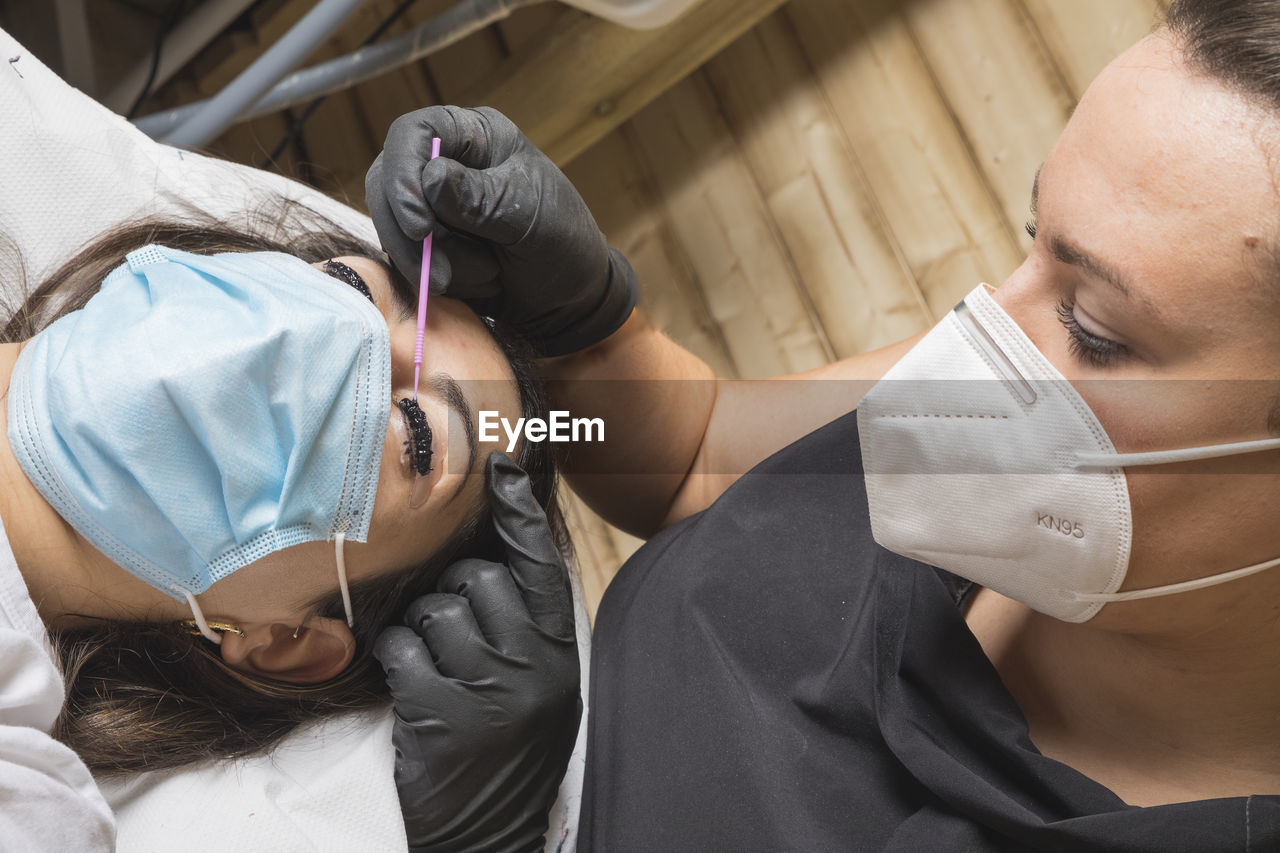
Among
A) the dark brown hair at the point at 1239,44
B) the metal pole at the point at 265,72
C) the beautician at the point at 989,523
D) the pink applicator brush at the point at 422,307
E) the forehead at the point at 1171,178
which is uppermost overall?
the metal pole at the point at 265,72

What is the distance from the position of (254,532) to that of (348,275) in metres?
0.32

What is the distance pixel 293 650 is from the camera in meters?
1.19

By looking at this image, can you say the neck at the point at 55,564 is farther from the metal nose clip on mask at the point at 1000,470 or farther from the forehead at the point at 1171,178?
the forehead at the point at 1171,178

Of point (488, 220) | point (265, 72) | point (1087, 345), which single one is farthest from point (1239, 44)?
point (265, 72)

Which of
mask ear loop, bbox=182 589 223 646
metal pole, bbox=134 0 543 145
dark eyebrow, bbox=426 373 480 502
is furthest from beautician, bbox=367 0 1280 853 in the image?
metal pole, bbox=134 0 543 145

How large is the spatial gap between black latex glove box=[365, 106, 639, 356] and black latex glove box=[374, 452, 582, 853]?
23cm

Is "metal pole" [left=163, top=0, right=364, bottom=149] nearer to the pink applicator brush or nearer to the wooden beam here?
the wooden beam

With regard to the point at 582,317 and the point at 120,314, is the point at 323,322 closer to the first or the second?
the point at 120,314

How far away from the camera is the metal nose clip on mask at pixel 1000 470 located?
90 cm

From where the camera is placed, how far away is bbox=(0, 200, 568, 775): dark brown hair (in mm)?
1139

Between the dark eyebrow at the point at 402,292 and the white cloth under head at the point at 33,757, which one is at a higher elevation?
the dark eyebrow at the point at 402,292

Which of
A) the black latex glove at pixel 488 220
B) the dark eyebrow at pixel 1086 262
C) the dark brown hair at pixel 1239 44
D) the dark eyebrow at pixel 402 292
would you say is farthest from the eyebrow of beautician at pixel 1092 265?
the dark eyebrow at pixel 402 292
